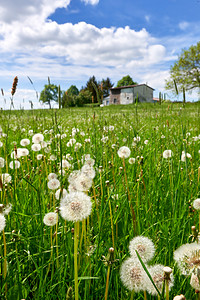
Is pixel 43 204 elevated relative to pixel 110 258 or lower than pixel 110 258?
lower

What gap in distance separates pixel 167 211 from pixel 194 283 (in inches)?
41.9

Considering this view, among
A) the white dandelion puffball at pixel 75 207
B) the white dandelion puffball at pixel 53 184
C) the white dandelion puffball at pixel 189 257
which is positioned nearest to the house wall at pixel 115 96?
the white dandelion puffball at pixel 53 184

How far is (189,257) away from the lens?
0.77 metres

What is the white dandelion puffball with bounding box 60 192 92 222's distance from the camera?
0.86 meters

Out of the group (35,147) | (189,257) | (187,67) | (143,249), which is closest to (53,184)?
(143,249)

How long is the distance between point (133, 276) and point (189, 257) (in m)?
0.20

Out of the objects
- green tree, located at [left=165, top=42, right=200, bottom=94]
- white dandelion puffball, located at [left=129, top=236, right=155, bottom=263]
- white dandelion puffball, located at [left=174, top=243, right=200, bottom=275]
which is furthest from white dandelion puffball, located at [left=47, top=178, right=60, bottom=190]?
green tree, located at [left=165, top=42, right=200, bottom=94]

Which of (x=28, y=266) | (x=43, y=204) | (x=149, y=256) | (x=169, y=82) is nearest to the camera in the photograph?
(x=149, y=256)

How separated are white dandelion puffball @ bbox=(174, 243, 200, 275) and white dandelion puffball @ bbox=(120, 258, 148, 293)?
0.45 ft

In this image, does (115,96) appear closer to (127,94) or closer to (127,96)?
(127,96)

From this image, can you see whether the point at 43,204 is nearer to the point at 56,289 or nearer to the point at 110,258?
the point at 56,289

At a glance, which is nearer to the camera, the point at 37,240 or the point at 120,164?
the point at 37,240

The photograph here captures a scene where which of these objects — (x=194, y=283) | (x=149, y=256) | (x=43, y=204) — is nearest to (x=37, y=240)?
(x=43, y=204)

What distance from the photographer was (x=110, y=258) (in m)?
0.73
